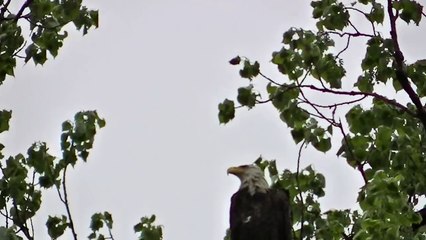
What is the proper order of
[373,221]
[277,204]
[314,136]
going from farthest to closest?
[277,204] < [314,136] < [373,221]

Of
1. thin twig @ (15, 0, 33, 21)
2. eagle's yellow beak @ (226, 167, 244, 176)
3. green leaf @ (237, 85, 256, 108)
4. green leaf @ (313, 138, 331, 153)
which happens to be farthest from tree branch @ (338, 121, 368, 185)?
thin twig @ (15, 0, 33, 21)

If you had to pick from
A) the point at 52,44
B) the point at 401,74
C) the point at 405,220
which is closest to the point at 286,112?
the point at 401,74

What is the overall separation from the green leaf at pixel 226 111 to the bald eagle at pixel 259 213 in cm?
95

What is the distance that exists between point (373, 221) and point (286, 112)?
101 inches

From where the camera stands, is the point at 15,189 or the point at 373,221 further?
the point at 15,189

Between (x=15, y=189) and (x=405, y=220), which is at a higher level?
(x=15, y=189)

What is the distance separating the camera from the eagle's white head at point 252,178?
1016 cm

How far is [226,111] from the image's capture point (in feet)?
29.0

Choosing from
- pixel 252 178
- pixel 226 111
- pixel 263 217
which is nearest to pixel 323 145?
pixel 226 111

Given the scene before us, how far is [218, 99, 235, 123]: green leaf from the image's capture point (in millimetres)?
8844

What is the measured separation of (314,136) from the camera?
8836mm

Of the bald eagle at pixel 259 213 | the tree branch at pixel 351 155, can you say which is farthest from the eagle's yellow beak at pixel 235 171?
the tree branch at pixel 351 155

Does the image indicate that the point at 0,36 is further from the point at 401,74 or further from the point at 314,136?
the point at 401,74

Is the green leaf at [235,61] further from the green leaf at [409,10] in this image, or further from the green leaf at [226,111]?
the green leaf at [409,10]
